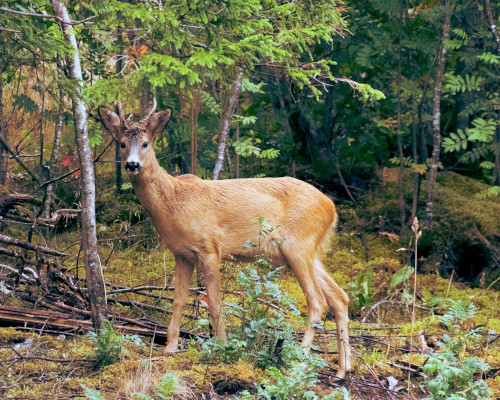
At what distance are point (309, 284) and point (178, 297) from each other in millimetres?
1279

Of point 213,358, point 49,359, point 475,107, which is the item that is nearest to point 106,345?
point 49,359

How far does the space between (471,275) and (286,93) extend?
13.9ft

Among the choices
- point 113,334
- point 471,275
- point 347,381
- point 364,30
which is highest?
point 364,30

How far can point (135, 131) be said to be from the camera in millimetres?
5801

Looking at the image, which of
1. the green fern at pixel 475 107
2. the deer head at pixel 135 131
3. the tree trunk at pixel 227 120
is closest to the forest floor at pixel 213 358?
the tree trunk at pixel 227 120

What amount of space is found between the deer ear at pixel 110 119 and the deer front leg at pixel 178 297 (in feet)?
4.44

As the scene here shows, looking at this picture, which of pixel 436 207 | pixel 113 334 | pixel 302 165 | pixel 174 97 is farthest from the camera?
pixel 302 165

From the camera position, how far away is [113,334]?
5484 millimetres

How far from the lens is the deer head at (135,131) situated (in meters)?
5.77

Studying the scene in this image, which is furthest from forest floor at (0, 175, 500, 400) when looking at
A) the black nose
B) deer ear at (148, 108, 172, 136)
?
deer ear at (148, 108, 172, 136)

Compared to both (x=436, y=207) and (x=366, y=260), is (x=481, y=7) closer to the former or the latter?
(x=436, y=207)

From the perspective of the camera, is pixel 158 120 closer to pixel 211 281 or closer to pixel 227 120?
pixel 211 281

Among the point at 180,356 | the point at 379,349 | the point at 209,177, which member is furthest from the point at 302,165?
the point at 180,356

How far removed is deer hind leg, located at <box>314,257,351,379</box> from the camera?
5.96m
